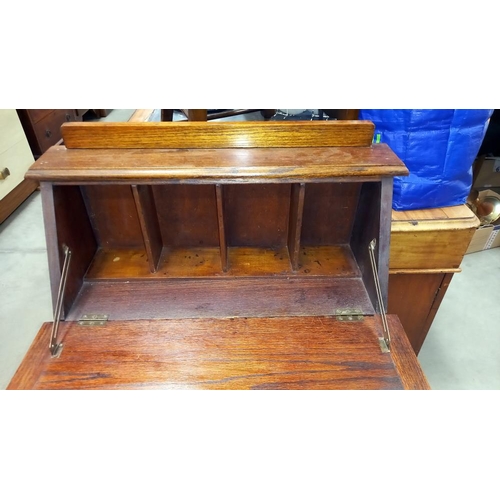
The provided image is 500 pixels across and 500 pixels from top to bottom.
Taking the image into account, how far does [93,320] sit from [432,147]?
1.12m

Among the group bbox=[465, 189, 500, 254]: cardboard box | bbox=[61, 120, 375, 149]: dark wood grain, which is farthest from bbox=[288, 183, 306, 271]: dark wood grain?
bbox=[465, 189, 500, 254]: cardboard box

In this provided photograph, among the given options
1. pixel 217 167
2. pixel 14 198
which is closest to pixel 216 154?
pixel 217 167

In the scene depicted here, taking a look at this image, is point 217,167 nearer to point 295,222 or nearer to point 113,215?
point 295,222

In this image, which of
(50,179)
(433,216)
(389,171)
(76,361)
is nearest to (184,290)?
(76,361)

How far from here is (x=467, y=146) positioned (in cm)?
124

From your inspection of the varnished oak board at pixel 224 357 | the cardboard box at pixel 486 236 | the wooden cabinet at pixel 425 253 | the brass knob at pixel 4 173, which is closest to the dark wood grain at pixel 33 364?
the varnished oak board at pixel 224 357

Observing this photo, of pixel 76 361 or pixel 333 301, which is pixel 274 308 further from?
pixel 76 361

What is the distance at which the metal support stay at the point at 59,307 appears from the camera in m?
0.87

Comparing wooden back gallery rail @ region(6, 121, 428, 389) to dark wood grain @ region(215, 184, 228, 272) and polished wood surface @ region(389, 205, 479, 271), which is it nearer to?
dark wood grain @ region(215, 184, 228, 272)

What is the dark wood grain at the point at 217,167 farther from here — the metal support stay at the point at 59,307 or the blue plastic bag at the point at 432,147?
the blue plastic bag at the point at 432,147

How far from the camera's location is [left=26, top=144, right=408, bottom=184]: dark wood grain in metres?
0.88

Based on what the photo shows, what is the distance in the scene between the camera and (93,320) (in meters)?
0.95

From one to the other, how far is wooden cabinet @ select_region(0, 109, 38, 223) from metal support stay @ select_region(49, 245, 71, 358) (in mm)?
1821

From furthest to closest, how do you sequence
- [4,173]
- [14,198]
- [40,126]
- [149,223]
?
[40,126]
[14,198]
[4,173]
[149,223]
